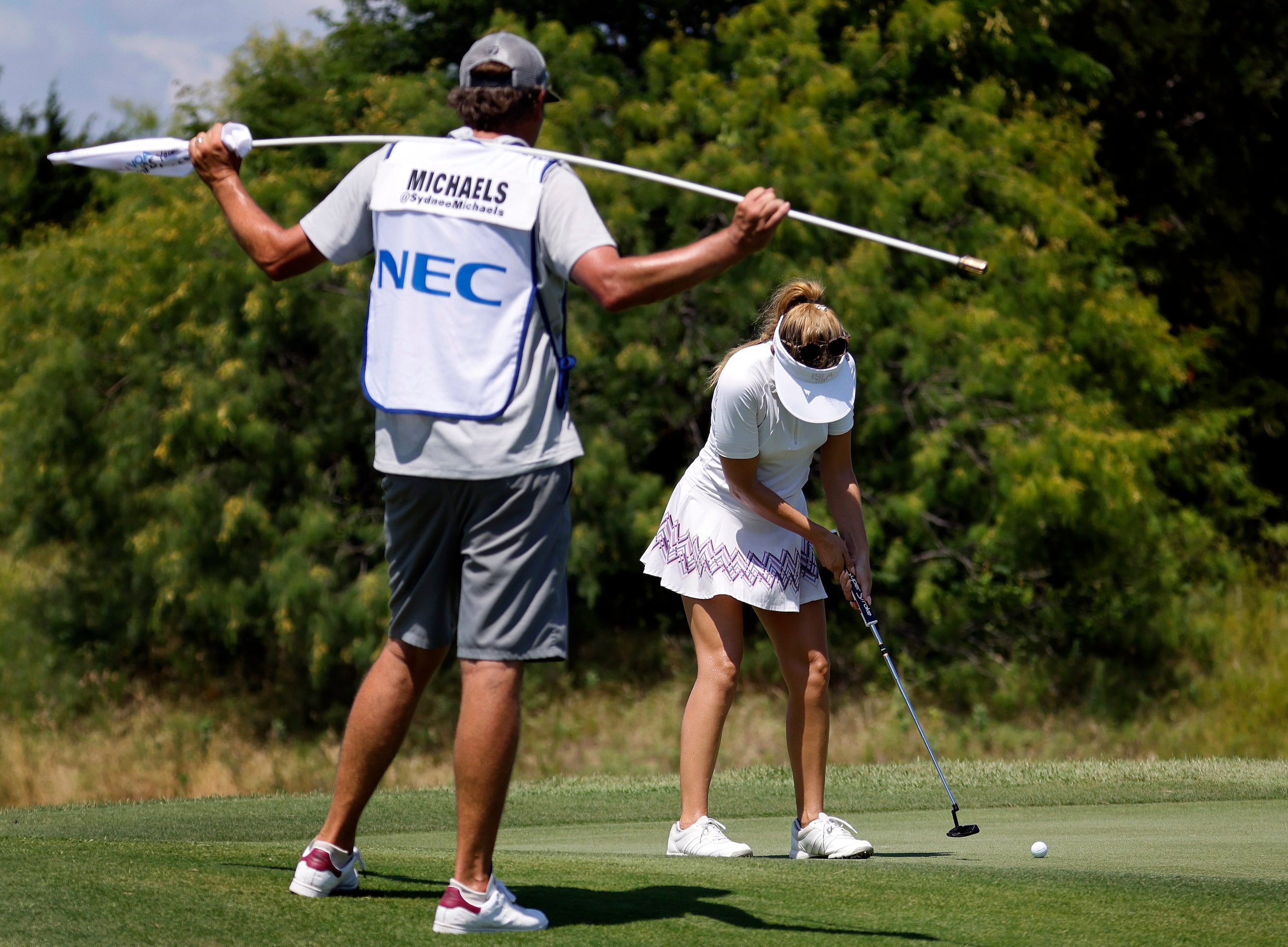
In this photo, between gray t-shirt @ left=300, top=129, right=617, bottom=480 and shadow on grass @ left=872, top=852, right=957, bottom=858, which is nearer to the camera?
gray t-shirt @ left=300, top=129, right=617, bottom=480

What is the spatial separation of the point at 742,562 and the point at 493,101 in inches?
82.2

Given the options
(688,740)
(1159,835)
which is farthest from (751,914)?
(1159,835)

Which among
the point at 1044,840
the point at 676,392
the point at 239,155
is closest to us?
the point at 239,155

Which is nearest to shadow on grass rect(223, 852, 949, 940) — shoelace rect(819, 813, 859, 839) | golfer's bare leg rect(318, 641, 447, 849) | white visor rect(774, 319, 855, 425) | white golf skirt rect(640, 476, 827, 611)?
golfer's bare leg rect(318, 641, 447, 849)

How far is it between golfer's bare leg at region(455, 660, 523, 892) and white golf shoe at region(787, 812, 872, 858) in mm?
1665

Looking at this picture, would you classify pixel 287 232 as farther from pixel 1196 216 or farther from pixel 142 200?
pixel 1196 216

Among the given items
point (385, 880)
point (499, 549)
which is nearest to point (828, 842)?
point (385, 880)

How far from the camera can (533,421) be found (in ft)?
10.4

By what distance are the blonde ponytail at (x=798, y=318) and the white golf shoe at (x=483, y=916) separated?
208cm

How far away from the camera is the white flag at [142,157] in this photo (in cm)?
381

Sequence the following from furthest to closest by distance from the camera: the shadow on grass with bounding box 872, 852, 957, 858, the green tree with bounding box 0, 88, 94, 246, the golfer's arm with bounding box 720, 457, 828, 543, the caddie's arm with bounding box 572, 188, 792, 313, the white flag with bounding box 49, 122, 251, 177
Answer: the green tree with bounding box 0, 88, 94, 246
the golfer's arm with bounding box 720, 457, 828, 543
the shadow on grass with bounding box 872, 852, 957, 858
the white flag with bounding box 49, 122, 251, 177
the caddie's arm with bounding box 572, 188, 792, 313

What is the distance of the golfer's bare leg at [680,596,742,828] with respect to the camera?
16.0ft

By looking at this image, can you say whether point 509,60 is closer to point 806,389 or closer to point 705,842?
point 806,389

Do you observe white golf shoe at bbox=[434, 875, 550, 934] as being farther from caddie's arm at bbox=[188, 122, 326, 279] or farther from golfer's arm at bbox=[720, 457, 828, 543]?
golfer's arm at bbox=[720, 457, 828, 543]
